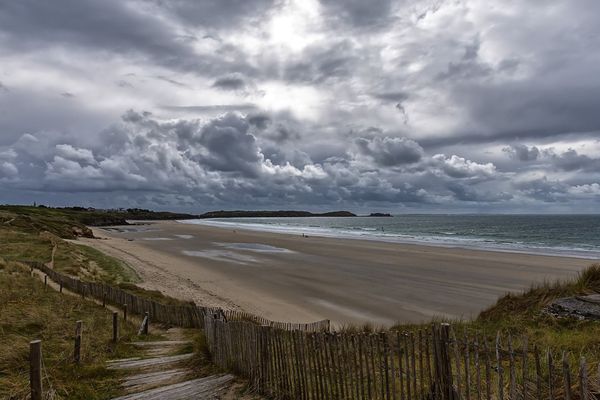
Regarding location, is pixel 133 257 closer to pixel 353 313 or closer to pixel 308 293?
pixel 308 293

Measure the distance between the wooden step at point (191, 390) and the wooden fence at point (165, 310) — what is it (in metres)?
3.64

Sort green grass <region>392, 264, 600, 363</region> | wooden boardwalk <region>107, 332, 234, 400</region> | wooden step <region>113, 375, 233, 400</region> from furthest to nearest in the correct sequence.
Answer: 1. green grass <region>392, 264, 600, 363</region>
2. wooden boardwalk <region>107, 332, 234, 400</region>
3. wooden step <region>113, 375, 233, 400</region>

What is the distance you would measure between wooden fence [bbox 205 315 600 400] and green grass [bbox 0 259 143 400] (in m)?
2.26

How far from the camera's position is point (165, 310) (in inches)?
517

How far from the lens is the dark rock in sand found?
9.89m

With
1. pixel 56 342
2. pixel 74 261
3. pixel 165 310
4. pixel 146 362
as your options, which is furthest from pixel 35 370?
pixel 74 261

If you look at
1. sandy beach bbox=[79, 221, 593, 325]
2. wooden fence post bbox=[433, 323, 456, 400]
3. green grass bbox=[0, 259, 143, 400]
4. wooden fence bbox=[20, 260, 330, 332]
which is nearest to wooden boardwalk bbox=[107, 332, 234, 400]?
green grass bbox=[0, 259, 143, 400]

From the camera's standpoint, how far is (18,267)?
2003 centimetres

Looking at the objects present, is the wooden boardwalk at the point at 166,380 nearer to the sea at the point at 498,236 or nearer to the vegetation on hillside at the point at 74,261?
the vegetation on hillside at the point at 74,261

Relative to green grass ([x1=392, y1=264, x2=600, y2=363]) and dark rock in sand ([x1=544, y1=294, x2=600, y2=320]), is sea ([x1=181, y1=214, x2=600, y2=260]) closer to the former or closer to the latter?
green grass ([x1=392, y1=264, x2=600, y2=363])

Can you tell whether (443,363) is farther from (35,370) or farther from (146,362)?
(146,362)

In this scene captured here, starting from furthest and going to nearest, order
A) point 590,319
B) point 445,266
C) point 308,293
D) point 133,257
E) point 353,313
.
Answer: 1. point 133,257
2. point 445,266
3. point 308,293
4. point 353,313
5. point 590,319

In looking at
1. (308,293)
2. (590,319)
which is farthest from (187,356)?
(308,293)

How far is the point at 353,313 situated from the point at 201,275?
13.2 meters
